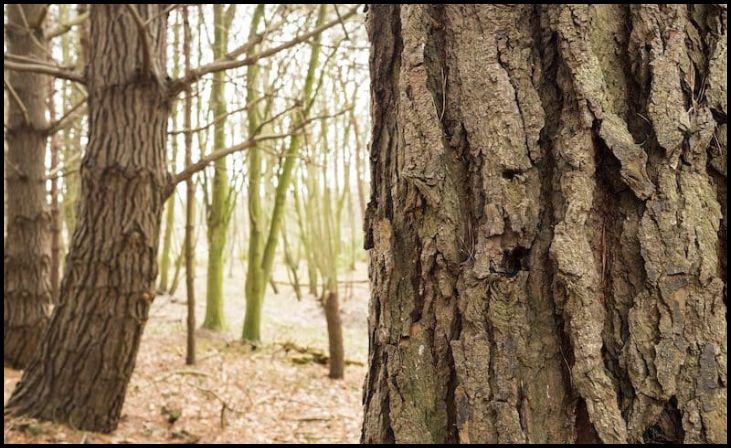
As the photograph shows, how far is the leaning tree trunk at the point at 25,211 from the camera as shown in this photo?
618 cm

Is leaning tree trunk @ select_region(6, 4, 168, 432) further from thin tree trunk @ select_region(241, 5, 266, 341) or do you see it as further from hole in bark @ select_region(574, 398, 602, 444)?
thin tree trunk @ select_region(241, 5, 266, 341)

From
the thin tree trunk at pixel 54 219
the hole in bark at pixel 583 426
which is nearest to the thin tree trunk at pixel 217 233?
the thin tree trunk at pixel 54 219

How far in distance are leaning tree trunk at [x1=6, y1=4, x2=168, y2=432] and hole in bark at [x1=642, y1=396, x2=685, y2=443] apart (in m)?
4.14

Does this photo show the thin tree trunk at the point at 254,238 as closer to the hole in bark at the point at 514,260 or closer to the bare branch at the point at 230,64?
the bare branch at the point at 230,64

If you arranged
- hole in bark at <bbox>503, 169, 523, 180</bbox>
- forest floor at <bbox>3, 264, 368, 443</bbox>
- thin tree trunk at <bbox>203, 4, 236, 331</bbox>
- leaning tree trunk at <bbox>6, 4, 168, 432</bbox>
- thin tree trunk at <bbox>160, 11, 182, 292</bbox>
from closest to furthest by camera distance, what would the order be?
1. hole in bark at <bbox>503, 169, 523, 180</bbox>
2. leaning tree trunk at <bbox>6, 4, 168, 432</bbox>
3. forest floor at <bbox>3, 264, 368, 443</bbox>
4. thin tree trunk at <bbox>160, 11, 182, 292</bbox>
5. thin tree trunk at <bbox>203, 4, 236, 331</bbox>

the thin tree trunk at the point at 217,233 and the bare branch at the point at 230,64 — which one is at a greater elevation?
the bare branch at the point at 230,64

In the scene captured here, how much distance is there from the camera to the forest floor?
5000mm

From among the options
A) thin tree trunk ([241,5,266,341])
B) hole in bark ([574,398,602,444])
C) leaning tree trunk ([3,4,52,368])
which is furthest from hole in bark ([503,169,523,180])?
thin tree trunk ([241,5,266,341])

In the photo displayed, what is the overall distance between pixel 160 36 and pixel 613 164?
15.4 ft

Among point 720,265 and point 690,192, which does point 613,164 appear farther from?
point 720,265

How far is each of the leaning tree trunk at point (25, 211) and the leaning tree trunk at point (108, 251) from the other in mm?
2011

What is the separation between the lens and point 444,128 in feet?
3.60

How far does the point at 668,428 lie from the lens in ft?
3.07

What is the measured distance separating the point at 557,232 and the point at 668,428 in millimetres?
371
